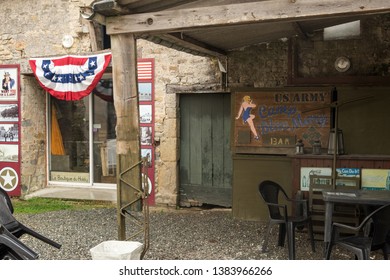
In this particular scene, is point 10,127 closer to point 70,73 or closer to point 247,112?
point 70,73

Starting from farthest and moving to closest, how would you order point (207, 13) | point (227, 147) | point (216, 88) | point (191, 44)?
point (227, 147), point (216, 88), point (191, 44), point (207, 13)

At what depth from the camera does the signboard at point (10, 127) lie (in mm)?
9117

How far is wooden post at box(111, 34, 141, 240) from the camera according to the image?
4.83 m

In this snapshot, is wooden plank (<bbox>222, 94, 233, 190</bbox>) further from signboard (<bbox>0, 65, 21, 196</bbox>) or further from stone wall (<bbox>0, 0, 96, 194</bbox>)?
signboard (<bbox>0, 65, 21, 196</bbox>)

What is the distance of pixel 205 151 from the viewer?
27.0ft

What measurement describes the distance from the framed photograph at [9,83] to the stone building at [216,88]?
15 centimetres

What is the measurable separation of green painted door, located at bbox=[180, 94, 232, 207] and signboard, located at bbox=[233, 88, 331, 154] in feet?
2.11

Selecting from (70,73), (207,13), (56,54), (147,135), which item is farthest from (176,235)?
(56,54)

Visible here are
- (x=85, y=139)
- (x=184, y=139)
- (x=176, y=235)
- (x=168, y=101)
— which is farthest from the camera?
(x=85, y=139)

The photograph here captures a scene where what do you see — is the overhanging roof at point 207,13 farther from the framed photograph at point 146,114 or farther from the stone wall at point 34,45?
the stone wall at point 34,45

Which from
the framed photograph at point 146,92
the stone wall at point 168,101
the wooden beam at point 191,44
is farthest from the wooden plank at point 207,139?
the wooden beam at point 191,44

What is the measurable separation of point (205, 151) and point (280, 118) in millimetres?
1613

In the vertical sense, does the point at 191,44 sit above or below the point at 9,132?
above
